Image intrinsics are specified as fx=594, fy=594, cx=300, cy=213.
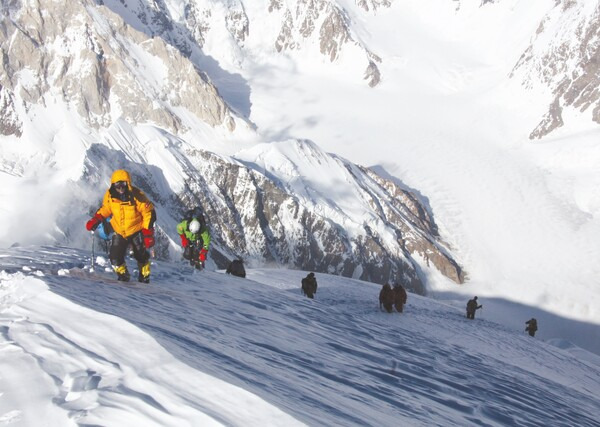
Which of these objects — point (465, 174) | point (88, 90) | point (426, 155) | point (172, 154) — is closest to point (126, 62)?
point (88, 90)

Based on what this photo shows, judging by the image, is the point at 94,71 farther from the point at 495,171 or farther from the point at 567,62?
the point at 567,62

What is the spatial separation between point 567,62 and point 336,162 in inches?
3756

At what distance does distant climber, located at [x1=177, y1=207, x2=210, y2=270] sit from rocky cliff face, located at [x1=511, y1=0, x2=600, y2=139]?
15108 cm

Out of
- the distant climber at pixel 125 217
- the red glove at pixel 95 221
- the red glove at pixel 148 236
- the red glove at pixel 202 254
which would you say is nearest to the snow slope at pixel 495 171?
the red glove at pixel 202 254

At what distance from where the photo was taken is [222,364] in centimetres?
618

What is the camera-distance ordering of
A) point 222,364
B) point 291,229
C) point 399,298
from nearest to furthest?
point 222,364, point 399,298, point 291,229

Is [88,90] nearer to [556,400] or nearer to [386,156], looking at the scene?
[386,156]

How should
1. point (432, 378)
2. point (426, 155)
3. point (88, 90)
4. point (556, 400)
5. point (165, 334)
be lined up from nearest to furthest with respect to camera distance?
1. point (165, 334)
2. point (432, 378)
3. point (556, 400)
4. point (426, 155)
5. point (88, 90)

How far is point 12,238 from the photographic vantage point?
300 feet

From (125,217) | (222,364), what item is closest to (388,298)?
(125,217)

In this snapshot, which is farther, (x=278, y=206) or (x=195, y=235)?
(x=278, y=206)

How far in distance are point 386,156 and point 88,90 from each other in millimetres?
93366

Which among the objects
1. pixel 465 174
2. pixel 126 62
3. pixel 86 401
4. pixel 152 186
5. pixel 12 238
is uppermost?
pixel 126 62

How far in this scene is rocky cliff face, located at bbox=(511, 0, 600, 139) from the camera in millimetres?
160500
